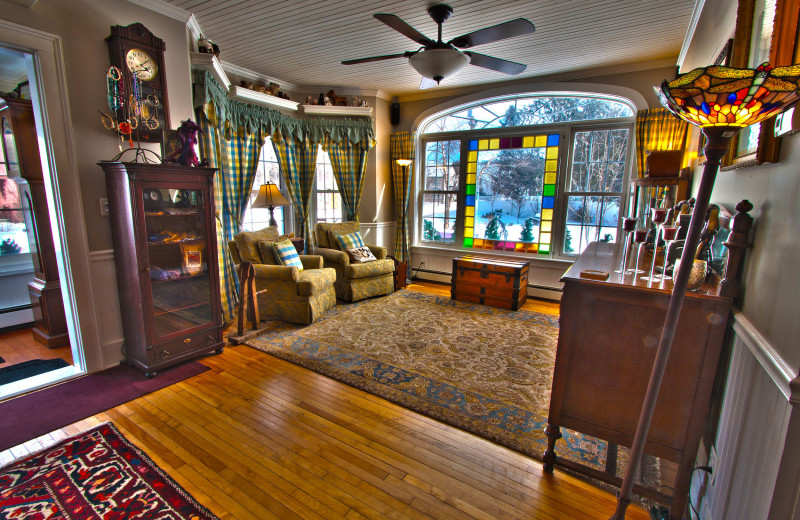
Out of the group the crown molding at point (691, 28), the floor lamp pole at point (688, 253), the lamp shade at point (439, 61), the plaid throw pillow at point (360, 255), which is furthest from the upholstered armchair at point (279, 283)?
the crown molding at point (691, 28)

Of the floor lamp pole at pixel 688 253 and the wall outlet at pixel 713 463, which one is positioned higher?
the floor lamp pole at pixel 688 253

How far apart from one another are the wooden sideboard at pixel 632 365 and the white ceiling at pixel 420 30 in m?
2.39

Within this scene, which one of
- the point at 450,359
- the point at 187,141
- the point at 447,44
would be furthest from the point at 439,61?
the point at 450,359

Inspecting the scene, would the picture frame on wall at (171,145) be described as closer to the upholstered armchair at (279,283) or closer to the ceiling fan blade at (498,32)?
the upholstered armchair at (279,283)

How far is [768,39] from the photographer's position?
126cm

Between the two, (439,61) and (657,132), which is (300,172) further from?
(657,132)

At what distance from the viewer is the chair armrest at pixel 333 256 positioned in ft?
15.0

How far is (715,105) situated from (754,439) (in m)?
0.97

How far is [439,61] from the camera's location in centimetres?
244

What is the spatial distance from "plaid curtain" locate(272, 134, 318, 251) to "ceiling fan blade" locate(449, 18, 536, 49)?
10.1 ft

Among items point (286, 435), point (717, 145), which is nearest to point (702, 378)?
point (717, 145)

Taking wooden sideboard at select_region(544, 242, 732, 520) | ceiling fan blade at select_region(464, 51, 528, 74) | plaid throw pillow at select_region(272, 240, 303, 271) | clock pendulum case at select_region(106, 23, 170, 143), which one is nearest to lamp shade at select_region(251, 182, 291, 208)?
plaid throw pillow at select_region(272, 240, 303, 271)

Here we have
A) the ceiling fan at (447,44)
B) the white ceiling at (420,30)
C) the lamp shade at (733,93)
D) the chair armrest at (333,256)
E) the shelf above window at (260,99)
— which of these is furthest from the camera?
the chair armrest at (333,256)

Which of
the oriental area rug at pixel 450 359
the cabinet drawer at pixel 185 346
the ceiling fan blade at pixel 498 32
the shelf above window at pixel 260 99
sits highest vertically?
the shelf above window at pixel 260 99
